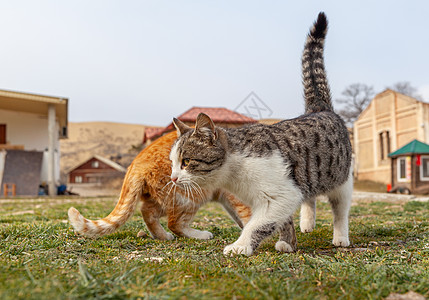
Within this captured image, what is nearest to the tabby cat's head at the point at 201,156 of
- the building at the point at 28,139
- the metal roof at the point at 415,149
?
the building at the point at 28,139

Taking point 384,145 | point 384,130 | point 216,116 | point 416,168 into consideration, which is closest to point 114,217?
point 416,168

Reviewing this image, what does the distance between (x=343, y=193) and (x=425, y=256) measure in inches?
47.4

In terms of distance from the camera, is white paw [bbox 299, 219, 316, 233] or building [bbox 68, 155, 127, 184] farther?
building [bbox 68, 155, 127, 184]

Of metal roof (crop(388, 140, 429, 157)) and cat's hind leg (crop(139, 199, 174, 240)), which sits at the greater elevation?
metal roof (crop(388, 140, 429, 157))

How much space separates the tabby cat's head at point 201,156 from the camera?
328 cm

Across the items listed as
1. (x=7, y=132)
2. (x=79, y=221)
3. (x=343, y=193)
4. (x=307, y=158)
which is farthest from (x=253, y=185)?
(x=7, y=132)

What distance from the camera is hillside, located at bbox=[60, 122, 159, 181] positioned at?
55.7m

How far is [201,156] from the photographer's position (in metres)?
3.29

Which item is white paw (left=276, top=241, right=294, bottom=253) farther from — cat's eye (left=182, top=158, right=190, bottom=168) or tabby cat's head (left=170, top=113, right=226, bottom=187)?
cat's eye (left=182, top=158, right=190, bottom=168)

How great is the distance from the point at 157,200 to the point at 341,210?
2.07 meters

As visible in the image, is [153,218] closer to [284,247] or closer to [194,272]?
[284,247]

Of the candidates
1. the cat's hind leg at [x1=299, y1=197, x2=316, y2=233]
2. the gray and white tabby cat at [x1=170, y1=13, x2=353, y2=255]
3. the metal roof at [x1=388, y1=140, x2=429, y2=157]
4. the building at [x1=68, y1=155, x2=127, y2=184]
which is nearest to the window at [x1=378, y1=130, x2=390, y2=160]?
the metal roof at [x1=388, y1=140, x2=429, y2=157]

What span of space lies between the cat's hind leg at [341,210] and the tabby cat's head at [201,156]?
1515 millimetres

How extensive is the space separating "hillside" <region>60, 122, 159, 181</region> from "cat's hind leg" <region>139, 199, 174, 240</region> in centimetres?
4812
